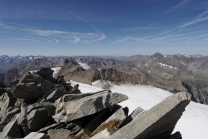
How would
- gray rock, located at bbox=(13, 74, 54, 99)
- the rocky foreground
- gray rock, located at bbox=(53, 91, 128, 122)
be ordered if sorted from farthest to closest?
gray rock, located at bbox=(13, 74, 54, 99)
gray rock, located at bbox=(53, 91, 128, 122)
the rocky foreground

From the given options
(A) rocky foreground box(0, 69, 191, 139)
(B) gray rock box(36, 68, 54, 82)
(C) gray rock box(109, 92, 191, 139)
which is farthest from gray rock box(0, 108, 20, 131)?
(B) gray rock box(36, 68, 54, 82)

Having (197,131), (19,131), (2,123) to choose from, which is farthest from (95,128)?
(197,131)

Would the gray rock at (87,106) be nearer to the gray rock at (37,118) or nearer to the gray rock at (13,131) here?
the gray rock at (37,118)

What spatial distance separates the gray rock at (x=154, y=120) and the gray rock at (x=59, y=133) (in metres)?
4.46

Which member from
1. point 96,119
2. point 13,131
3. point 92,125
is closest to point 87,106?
point 96,119

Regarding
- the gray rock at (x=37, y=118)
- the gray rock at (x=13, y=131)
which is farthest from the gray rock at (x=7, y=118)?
the gray rock at (x=37, y=118)

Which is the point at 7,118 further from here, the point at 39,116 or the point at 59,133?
the point at 59,133

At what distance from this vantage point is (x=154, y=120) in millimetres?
9477

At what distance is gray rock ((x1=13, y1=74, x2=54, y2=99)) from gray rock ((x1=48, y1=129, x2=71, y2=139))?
8.29 meters

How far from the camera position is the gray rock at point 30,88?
18922 millimetres

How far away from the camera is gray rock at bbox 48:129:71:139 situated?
477 inches

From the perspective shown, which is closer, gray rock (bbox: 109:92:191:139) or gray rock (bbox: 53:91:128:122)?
gray rock (bbox: 109:92:191:139)

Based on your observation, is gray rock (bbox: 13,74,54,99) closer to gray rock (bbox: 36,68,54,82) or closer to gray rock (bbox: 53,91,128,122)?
gray rock (bbox: 53,91,128,122)

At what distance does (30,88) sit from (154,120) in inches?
580
